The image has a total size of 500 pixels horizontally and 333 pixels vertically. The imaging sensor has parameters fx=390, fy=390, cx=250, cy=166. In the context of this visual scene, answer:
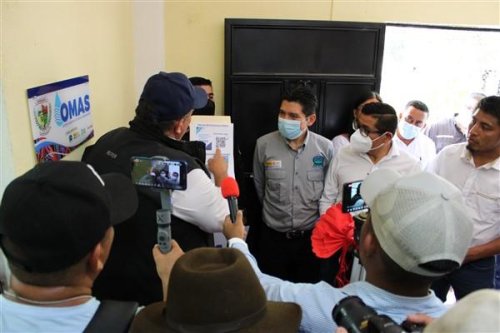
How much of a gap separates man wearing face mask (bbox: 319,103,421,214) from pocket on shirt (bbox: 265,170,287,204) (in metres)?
0.34

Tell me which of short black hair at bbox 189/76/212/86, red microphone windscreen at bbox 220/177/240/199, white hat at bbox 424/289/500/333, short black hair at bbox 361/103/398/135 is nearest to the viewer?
white hat at bbox 424/289/500/333

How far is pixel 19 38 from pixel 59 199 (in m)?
0.79

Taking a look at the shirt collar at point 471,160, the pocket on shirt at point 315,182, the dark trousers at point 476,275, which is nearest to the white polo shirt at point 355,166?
the pocket on shirt at point 315,182

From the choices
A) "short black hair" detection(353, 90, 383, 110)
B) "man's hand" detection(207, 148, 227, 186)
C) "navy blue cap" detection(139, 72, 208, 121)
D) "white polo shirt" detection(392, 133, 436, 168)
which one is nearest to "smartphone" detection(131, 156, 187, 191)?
"navy blue cap" detection(139, 72, 208, 121)

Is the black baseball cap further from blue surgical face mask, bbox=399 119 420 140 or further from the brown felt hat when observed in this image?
blue surgical face mask, bbox=399 119 420 140

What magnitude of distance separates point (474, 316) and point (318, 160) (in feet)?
6.04

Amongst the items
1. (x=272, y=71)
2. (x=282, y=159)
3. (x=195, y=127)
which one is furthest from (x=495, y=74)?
(x=195, y=127)

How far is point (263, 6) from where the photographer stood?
2.93m

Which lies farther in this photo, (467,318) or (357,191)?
(357,191)

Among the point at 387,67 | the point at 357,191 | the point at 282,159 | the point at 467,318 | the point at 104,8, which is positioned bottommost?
the point at 282,159

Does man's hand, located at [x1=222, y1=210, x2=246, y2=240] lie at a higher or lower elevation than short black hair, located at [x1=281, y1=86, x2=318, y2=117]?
lower

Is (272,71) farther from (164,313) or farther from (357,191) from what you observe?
(164,313)

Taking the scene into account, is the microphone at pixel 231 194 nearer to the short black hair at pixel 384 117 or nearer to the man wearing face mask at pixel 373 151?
the man wearing face mask at pixel 373 151

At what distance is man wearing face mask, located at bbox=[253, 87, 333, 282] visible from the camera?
229 centimetres
